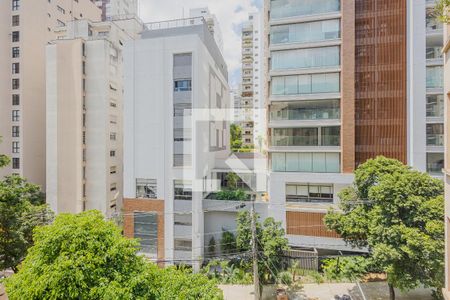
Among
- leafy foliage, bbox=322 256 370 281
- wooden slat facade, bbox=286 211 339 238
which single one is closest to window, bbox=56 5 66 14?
wooden slat facade, bbox=286 211 339 238

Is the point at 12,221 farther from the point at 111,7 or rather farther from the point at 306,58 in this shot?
the point at 111,7

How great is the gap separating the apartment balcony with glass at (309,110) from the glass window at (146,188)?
30.0 ft

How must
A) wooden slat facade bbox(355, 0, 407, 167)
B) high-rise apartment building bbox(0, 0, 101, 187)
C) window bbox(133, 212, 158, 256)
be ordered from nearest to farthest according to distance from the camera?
wooden slat facade bbox(355, 0, 407, 167)
window bbox(133, 212, 158, 256)
high-rise apartment building bbox(0, 0, 101, 187)

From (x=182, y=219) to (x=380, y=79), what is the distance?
14865mm

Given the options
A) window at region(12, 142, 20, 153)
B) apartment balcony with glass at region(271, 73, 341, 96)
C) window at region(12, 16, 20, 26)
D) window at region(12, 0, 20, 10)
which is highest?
window at region(12, 0, 20, 10)

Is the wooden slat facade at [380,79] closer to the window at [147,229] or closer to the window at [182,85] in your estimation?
the window at [182,85]

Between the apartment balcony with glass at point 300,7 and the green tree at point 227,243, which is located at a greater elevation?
the apartment balcony with glass at point 300,7

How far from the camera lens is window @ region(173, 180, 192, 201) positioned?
17859mm

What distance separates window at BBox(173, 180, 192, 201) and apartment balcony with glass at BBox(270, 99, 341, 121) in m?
7.08

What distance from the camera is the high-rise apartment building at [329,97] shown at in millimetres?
15805

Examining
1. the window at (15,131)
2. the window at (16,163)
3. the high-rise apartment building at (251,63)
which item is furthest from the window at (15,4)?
the high-rise apartment building at (251,63)

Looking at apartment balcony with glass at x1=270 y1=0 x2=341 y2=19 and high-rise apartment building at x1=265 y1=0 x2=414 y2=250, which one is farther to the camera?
apartment balcony with glass at x1=270 y1=0 x2=341 y2=19

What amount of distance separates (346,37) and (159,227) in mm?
16430

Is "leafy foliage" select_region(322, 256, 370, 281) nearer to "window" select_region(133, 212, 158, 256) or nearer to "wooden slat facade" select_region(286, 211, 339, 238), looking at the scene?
"wooden slat facade" select_region(286, 211, 339, 238)
